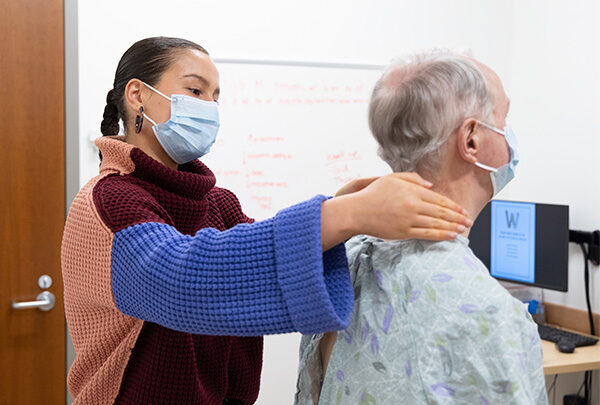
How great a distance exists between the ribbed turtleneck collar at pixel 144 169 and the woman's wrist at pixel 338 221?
48 centimetres

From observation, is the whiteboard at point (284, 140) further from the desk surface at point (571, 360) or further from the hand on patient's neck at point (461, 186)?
the hand on patient's neck at point (461, 186)

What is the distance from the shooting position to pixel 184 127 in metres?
1.43

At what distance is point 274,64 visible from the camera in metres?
2.81

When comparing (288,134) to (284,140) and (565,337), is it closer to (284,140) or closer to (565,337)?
(284,140)

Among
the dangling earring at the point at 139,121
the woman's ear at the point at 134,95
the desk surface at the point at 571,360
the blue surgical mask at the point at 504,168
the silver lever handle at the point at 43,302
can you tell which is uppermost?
the woman's ear at the point at 134,95

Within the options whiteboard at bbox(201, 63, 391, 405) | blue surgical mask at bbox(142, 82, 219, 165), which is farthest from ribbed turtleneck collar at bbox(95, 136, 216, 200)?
whiteboard at bbox(201, 63, 391, 405)

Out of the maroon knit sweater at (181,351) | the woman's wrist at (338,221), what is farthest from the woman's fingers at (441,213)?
the maroon knit sweater at (181,351)

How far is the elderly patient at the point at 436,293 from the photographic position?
37.5 inches

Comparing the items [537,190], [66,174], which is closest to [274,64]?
[66,174]

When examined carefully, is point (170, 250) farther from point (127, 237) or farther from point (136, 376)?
point (136, 376)

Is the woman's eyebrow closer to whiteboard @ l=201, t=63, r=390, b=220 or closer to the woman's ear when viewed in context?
the woman's ear

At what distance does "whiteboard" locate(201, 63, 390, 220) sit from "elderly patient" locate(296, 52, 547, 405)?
5.26 ft

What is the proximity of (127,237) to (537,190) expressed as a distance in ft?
8.06

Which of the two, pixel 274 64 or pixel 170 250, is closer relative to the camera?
pixel 170 250
